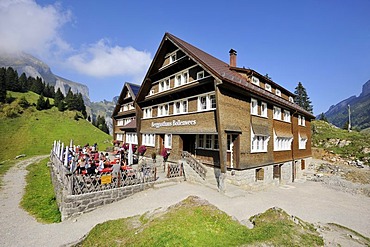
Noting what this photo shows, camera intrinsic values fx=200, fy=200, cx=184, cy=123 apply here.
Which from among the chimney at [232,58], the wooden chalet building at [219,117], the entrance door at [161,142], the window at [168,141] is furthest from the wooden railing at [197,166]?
the chimney at [232,58]

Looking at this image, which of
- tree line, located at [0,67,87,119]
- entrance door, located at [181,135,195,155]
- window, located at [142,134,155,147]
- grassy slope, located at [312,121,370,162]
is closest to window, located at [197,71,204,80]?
entrance door, located at [181,135,195,155]

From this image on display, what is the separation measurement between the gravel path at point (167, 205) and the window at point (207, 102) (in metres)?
6.35

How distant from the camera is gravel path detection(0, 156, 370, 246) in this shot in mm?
8883

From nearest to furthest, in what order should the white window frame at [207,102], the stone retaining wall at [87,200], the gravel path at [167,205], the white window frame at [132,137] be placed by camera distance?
1. the gravel path at [167,205]
2. the stone retaining wall at [87,200]
3. the white window frame at [207,102]
4. the white window frame at [132,137]

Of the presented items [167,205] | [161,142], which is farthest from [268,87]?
[167,205]

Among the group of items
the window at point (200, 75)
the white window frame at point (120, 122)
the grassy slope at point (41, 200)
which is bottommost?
the grassy slope at point (41, 200)

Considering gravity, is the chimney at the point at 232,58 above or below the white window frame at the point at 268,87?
above

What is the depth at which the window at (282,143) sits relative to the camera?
20258 millimetres

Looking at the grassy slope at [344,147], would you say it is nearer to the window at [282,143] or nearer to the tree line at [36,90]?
the window at [282,143]

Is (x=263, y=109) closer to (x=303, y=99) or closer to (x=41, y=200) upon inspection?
(x=41, y=200)

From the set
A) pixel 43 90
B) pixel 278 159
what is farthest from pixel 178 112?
pixel 43 90

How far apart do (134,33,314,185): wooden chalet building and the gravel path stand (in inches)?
105

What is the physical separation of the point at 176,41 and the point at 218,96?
305 inches

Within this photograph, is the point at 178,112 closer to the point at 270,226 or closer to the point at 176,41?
the point at 176,41
